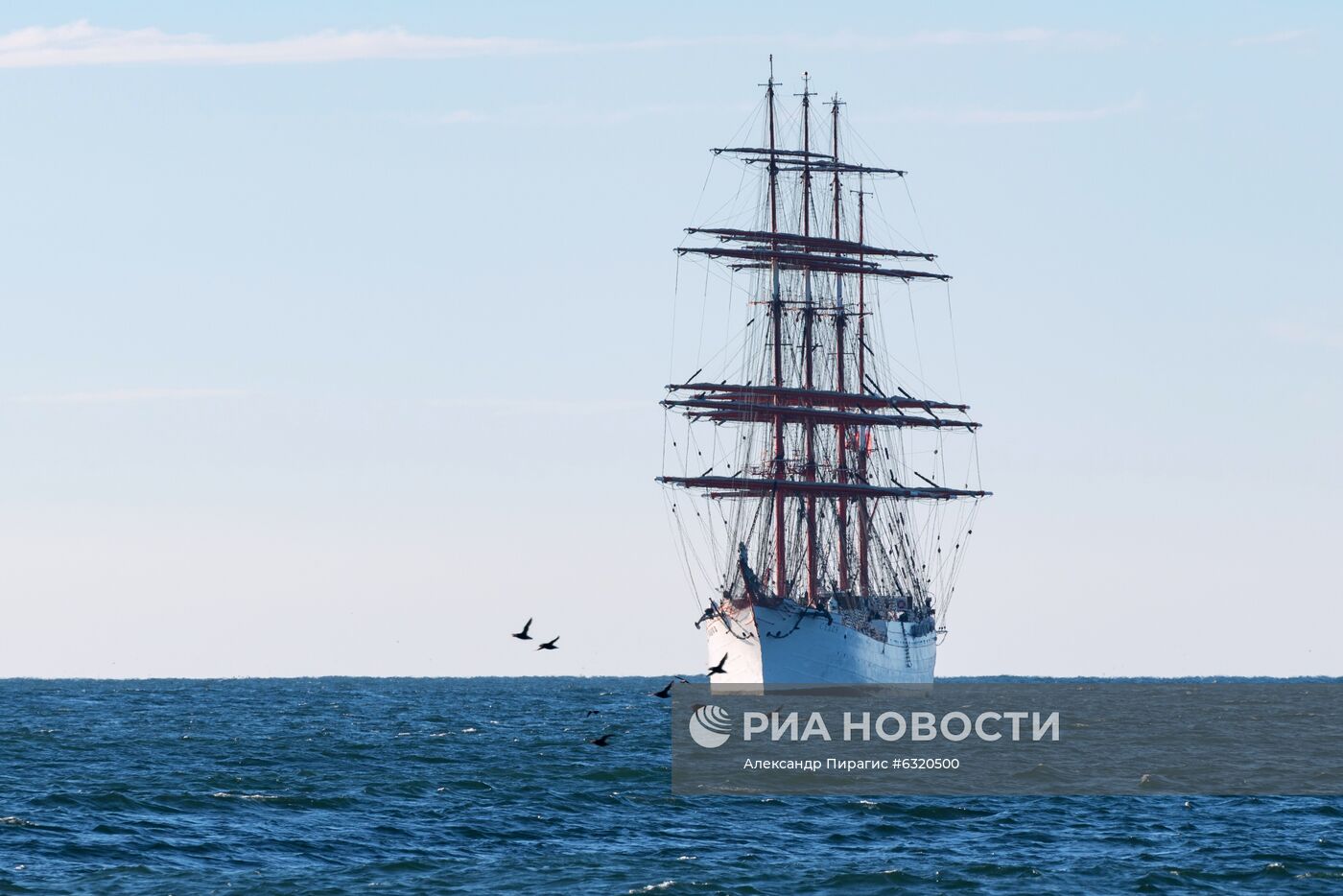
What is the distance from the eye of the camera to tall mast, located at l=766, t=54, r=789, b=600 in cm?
11644

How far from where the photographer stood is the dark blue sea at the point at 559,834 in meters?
38.9

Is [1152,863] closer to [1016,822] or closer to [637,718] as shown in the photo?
[1016,822]

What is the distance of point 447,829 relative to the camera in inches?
1801

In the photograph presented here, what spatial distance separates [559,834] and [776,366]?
254 ft

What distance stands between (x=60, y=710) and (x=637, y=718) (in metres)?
34.0

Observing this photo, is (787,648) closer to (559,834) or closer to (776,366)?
(776,366)

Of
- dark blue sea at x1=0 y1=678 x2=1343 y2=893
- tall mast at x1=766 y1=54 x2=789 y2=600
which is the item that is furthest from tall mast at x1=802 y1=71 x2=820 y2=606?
dark blue sea at x1=0 y1=678 x2=1343 y2=893

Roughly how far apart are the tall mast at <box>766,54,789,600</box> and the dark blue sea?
158 ft

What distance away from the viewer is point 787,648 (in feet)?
357
